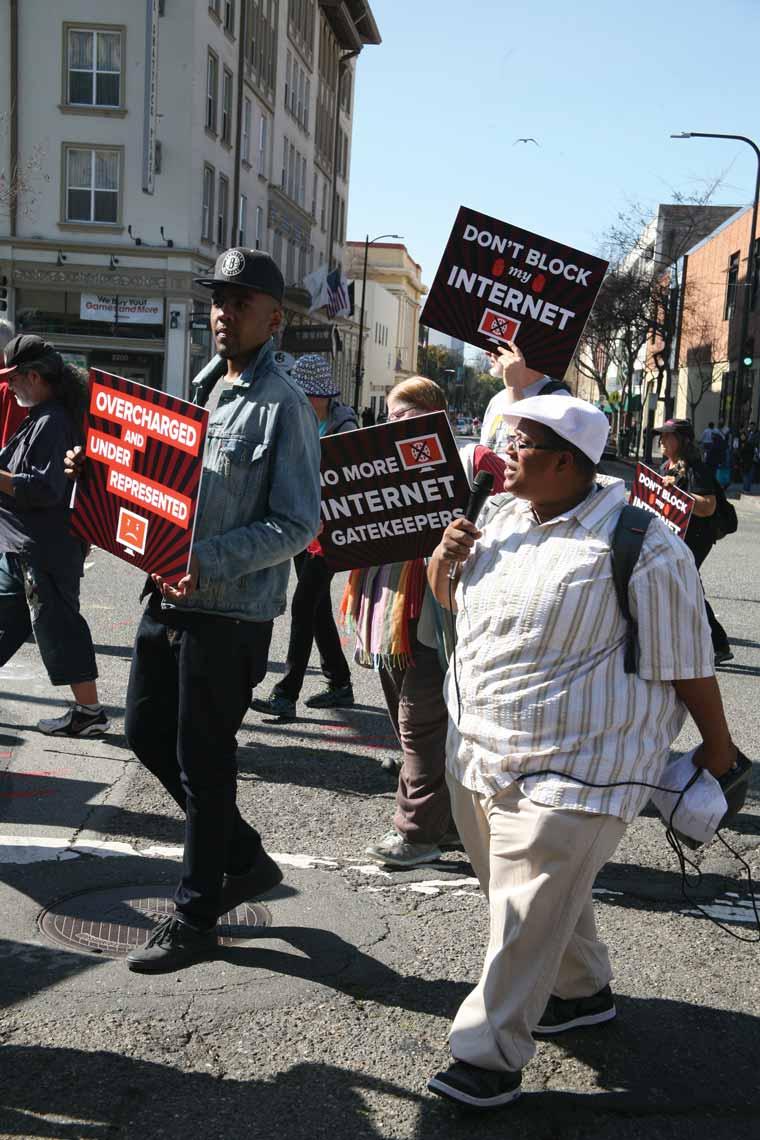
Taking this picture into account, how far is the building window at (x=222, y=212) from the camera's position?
127 feet

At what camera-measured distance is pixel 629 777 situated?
3072mm

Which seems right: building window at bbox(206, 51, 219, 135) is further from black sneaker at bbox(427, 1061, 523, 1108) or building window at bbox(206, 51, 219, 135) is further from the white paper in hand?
black sneaker at bbox(427, 1061, 523, 1108)

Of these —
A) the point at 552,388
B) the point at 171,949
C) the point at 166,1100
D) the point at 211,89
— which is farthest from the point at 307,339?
the point at 166,1100

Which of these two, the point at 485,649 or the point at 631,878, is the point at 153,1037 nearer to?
the point at 485,649

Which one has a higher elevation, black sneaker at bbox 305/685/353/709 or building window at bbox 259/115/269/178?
building window at bbox 259/115/269/178

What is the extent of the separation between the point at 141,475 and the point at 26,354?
2.55m

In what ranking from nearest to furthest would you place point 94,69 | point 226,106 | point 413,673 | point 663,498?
point 413,673 → point 663,498 → point 94,69 → point 226,106

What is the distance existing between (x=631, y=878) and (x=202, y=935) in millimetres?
1839

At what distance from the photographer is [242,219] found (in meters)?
42.2

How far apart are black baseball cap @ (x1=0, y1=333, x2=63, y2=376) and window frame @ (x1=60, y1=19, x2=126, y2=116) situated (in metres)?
31.0

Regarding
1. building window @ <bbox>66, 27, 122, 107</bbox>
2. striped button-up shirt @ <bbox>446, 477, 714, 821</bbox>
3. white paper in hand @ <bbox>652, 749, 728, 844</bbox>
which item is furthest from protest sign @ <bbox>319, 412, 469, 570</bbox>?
building window @ <bbox>66, 27, 122, 107</bbox>

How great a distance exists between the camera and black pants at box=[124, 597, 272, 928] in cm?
372

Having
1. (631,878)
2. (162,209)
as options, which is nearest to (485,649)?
(631,878)

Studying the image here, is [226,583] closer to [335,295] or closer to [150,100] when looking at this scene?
[150,100]
